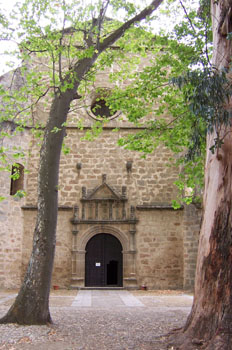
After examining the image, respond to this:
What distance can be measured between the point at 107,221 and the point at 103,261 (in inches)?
59.9

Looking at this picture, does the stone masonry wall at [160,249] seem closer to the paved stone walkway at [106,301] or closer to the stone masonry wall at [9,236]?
the paved stone walkway at [106,301]

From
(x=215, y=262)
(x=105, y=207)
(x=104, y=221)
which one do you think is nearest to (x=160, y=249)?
(x=104, y=221)

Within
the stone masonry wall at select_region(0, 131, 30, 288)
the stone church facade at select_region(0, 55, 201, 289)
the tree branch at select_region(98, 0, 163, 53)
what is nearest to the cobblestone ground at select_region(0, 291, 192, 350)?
the stone masonry wall at select_region(0, 131, 30, 288)

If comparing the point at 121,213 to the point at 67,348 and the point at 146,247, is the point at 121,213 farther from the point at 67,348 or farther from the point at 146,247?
the point at 67,348

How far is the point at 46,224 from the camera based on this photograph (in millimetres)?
7352

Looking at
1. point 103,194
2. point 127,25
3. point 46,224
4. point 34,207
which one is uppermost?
point 127,25

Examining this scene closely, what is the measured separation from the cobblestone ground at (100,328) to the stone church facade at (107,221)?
14.3 feet

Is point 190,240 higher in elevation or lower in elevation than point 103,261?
higher

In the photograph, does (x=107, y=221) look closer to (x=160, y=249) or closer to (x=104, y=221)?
(x=104, y=221)

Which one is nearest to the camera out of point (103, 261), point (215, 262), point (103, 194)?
point (215, 262)

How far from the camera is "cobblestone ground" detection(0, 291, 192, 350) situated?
5.71 m

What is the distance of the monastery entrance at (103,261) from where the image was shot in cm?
1509

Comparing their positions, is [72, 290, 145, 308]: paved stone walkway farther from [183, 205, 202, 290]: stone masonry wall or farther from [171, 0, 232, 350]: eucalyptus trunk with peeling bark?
[171, 0, 232, 350]: eucalyptus trunk with peeling bark

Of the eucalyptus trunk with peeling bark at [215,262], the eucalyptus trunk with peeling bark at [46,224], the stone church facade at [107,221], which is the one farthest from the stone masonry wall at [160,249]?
the eucalyptus trunk with peeling bark at [215,262]
